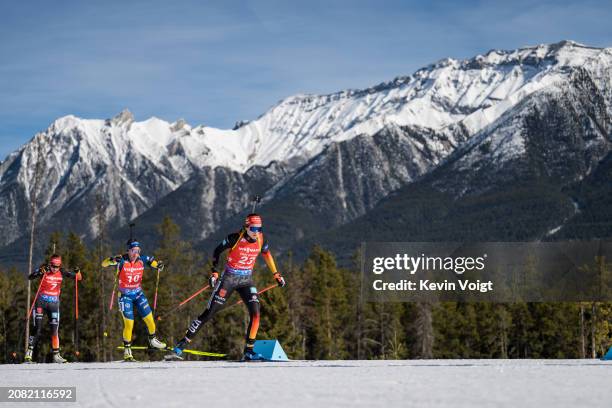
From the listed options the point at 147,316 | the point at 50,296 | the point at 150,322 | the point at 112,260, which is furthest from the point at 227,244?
the point at 50,296

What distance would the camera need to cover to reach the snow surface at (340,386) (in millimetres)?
12172

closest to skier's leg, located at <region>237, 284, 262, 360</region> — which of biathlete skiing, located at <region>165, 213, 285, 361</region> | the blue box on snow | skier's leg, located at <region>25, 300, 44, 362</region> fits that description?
biathlete skiing, located at <region>165, 213, 285, 361</region>

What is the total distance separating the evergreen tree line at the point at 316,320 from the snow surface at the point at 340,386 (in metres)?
51.1

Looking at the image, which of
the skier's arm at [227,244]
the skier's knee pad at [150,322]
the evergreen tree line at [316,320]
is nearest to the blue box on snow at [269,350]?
the skier's arm at [227,244]

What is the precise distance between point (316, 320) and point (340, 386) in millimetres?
72649

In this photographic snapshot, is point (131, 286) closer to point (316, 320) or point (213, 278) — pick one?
point (213, 278)

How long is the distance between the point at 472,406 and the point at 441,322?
3146 inches

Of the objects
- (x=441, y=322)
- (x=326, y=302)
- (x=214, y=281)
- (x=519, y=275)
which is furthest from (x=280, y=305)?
(x=214, y=281)

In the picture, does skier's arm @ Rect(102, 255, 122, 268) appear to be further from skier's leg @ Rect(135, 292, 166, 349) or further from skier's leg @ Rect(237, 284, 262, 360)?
skier's leg @ Rect(237, 284, 262, 360)

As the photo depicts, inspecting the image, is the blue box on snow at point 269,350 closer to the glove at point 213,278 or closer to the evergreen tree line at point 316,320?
the glove at point 213,278

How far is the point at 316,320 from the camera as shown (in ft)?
284

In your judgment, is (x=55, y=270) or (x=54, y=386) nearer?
(x=54, y=386)

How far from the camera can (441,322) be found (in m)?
90.5

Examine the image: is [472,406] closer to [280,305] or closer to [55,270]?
[55,270]
